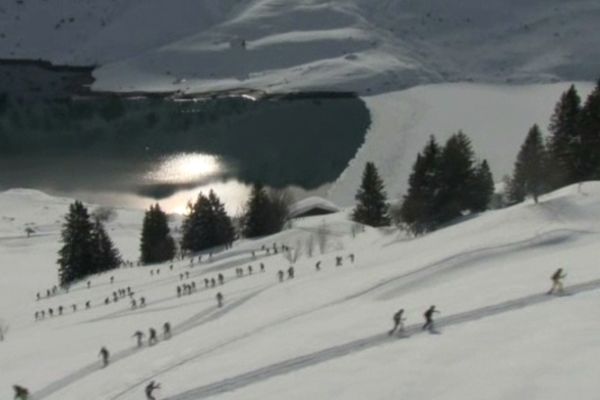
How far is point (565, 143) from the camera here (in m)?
46.5

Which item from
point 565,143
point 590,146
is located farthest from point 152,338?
point 565,143

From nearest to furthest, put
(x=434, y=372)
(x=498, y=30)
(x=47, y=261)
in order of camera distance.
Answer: (x=434, y=372), (x=47, y=261), (x=498, y=30)

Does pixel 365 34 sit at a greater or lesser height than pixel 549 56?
greater

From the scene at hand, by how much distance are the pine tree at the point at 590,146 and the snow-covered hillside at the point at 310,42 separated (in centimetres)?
6170

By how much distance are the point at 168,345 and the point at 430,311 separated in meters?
8.96

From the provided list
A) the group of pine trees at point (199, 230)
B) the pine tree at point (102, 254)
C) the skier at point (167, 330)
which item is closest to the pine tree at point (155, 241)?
the group of pine trees at point (199, 230)

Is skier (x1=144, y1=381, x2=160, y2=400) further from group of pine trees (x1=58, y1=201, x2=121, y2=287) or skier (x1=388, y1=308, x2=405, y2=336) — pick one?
group of pine trees (x1=58, y1=201, x2=121, y2=287)

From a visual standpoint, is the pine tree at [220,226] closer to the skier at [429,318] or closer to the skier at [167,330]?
the skier at [167,330]

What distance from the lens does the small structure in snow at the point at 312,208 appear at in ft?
208

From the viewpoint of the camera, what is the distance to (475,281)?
24156 millimetres

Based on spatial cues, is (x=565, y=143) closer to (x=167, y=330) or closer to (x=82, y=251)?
(x=167, y=330)

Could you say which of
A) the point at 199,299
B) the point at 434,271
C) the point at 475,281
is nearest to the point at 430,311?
the point at 475,281

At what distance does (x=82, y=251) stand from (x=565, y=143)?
32.2 m

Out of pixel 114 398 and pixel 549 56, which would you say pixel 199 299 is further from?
pixel 549 56
